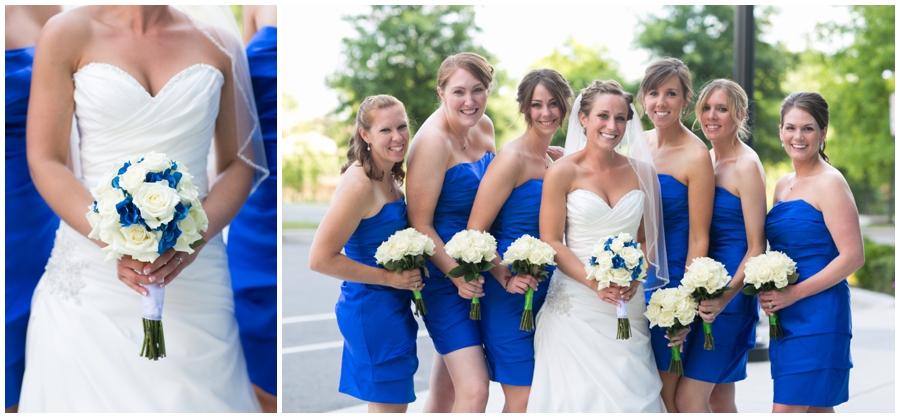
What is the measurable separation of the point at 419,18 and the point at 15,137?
16026 mm

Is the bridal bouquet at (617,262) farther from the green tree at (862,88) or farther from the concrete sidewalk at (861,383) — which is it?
the green tree at (862,88)

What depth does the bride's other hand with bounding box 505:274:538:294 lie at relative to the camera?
154 inches

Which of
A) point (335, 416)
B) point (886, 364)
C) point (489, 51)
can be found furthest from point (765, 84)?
point (335, 416)

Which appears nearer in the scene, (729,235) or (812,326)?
(812,326)

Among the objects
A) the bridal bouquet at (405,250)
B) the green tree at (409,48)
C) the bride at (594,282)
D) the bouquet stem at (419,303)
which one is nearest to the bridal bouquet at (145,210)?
the bridal bouquet at (405,250)

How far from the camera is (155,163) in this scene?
327 centimetres

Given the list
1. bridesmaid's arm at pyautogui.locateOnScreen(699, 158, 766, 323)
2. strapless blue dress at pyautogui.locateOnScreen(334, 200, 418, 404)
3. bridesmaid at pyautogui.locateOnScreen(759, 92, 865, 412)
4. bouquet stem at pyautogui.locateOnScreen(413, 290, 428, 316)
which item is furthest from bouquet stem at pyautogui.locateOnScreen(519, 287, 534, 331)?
bridesmaid at pyautogui.locateOnScreen(759, 92, 865, 412)

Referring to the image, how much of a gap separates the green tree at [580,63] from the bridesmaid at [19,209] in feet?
54.9

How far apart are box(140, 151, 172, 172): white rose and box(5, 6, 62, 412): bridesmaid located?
1.01 metres

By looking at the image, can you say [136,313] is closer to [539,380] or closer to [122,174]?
[122,174]

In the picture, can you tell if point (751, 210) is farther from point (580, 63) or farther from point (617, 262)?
point (580, 63)

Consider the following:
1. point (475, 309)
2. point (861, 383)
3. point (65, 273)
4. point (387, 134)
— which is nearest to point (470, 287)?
point (475, 309)

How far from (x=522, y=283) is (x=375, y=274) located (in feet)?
2.49

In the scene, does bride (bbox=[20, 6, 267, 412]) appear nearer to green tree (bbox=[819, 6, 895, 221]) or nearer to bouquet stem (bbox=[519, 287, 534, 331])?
bouquet stem (bbox=[519, 287, 534, 331])
